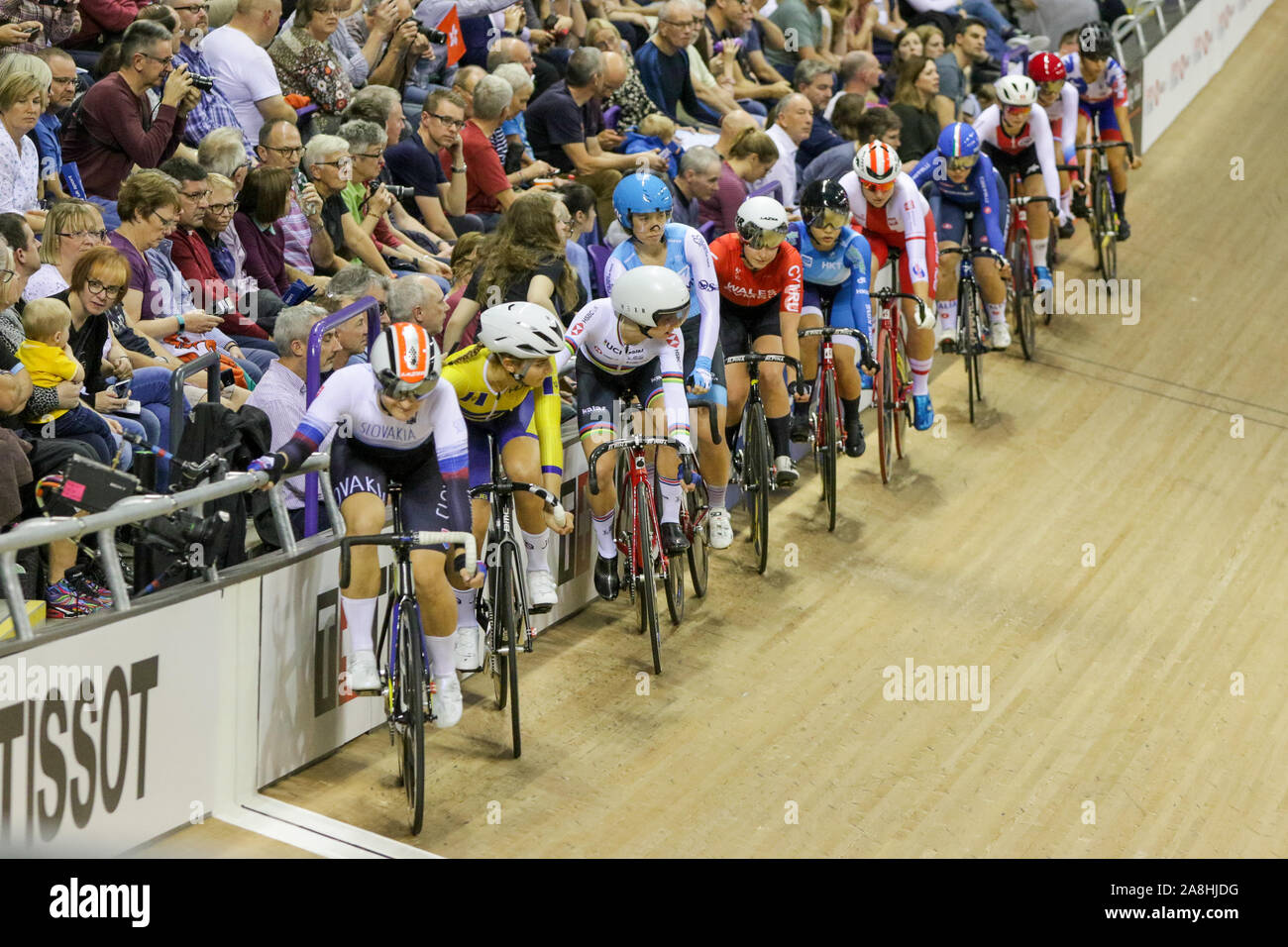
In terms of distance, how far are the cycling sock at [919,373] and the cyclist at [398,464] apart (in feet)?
13.4

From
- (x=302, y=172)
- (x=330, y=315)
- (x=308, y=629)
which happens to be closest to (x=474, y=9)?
(x=302, y=172)

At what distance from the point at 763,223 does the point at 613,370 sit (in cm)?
119

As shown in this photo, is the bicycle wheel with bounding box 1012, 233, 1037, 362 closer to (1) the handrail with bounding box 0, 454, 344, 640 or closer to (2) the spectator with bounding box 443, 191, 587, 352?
(2) the spectator with bounding box 443, 191, 587, 352

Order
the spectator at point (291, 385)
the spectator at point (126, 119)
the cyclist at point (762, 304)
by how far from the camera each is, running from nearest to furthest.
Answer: the spectator at point (291, 385), the spectator at point (126, 119), the cyclist at point (762, 304)

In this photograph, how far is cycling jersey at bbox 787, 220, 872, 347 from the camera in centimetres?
845

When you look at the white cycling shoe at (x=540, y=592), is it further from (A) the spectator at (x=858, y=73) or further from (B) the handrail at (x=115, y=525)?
(A) the spectator at (x=858, y=73)

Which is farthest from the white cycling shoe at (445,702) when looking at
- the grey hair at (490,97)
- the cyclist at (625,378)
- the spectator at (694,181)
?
the grey hair at (490,97)

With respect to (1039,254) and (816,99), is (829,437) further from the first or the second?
(816,99)

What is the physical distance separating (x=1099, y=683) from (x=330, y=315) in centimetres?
368

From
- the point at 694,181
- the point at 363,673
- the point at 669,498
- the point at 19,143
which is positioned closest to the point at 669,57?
the point at 694,181

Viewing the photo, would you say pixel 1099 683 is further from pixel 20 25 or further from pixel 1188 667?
pixel 20 25

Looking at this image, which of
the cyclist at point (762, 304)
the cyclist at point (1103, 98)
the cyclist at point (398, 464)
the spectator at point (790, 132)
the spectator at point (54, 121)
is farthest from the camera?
the cyclist at point (1103, 98)

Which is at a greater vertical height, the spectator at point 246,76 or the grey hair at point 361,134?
the spectator at point 246,76

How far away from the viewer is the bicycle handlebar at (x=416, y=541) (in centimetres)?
552
